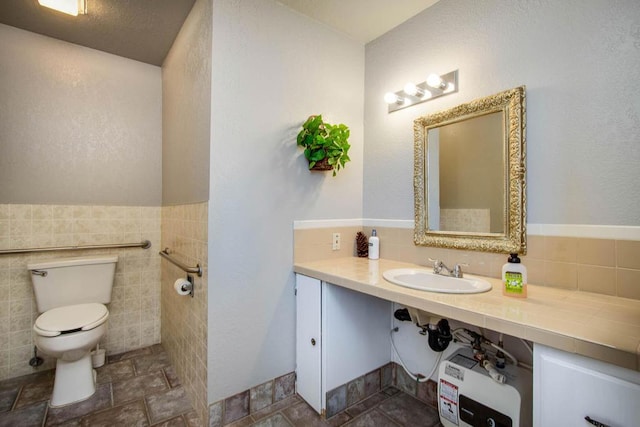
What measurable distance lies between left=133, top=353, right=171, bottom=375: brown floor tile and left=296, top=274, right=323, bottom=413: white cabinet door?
3.54 feet

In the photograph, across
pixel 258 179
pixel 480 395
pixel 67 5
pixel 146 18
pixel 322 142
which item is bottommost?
pixel 480 395

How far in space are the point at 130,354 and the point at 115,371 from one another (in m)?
0.24

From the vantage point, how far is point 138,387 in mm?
1814

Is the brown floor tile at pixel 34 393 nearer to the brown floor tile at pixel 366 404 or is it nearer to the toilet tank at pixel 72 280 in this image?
the toilet tank at pixel 72 280

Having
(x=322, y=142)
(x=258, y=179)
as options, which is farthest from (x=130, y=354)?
(x=322, y=142)

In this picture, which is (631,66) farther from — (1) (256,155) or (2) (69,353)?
(2) (69,353)

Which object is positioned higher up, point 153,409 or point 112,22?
point 112,22

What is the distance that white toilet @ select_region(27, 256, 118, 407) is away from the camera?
1.61m

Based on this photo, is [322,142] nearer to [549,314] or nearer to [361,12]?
[361,12]

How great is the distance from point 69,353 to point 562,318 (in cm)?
235

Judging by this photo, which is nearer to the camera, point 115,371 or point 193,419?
point 193,419

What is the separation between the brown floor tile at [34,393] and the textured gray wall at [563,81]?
285 centimetres

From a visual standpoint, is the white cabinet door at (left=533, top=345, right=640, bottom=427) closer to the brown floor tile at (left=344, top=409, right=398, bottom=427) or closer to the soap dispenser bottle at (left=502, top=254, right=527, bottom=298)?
the soap dispenser bottle at (left=502, top=254, right=527, bottom=298)

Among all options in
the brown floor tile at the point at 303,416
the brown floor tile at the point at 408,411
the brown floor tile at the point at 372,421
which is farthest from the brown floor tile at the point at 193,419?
the brown floor tile at the point at 408,411
